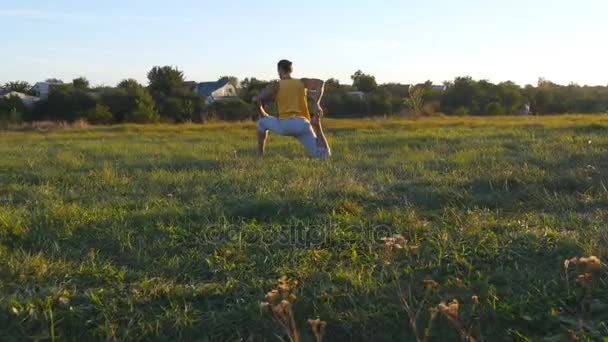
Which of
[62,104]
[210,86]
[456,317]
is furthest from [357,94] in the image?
[456,317]

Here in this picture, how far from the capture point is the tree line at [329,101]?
3712 cm

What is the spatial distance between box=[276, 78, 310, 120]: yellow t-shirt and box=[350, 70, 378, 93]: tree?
130 ft

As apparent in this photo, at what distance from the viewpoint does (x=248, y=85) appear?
46.5 meters

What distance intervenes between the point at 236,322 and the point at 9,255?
151cm

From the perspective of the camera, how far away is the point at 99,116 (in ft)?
117

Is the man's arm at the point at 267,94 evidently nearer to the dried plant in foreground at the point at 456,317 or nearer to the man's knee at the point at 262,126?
the man's knee at the point at 262,126

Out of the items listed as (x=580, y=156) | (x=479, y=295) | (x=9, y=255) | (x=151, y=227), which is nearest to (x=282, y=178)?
(x=151, y=227)

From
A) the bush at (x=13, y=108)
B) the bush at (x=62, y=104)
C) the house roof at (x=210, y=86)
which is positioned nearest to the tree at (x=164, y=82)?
the bush at (x=62, y=104)

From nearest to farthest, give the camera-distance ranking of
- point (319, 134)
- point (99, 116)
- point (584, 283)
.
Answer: point (584, 283)
point (319, 134)
point (99, 116)

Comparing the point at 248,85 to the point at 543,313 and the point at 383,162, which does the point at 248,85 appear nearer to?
the point at 383,162

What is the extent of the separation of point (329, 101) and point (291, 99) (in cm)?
3389

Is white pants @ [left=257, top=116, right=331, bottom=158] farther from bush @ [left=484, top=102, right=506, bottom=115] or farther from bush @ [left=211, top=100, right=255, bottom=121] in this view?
bush @ [left=484, top=102, right=506, bottom=115]

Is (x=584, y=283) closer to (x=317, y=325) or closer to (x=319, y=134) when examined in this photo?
(x=317, y=325)

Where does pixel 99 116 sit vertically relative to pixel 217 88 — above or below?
below
